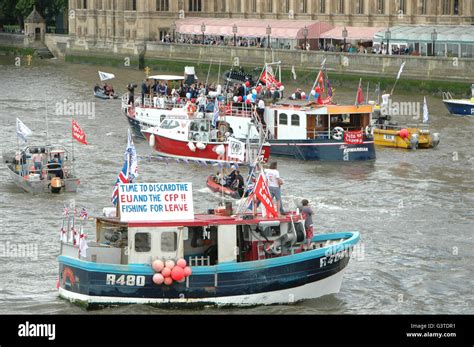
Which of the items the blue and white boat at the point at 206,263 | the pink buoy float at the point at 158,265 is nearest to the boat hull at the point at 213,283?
the blue and white boat at the point at 206,263

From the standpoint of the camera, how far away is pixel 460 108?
250 ft

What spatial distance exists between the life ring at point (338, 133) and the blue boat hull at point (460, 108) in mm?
18316

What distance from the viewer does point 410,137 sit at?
63.2 meters

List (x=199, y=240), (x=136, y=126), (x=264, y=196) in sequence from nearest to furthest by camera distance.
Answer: (x=199, y=240)
(x=264, y=196)
(x=136, y=126)

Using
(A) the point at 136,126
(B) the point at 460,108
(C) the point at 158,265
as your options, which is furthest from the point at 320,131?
(C) the point at 158,265

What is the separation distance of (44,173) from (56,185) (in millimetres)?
884

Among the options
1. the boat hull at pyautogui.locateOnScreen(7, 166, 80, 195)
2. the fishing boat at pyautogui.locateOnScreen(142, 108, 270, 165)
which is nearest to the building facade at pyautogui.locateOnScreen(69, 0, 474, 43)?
the fishing boat at pyautogui.locateOnScreen(142, 108, 270, 165)

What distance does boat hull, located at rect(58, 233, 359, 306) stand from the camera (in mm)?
32906

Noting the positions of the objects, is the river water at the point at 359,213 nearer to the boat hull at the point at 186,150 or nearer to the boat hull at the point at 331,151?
the boat hull at the point at 331,151

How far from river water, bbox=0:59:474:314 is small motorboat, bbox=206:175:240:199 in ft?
1.28

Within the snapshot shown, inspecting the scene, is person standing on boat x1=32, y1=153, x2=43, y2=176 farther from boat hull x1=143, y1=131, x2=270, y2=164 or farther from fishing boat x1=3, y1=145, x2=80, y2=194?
boat hull x1=143, y1=131, x2=270, y2=164

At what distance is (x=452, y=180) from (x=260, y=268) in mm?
22920

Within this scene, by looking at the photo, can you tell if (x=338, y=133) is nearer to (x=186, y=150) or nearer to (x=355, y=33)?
(x=186, y=150)

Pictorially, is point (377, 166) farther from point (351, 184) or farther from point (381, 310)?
point (381, 310)
